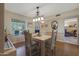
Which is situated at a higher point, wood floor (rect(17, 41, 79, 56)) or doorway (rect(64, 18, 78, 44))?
doorway (rect(64, 18, 78, 44))

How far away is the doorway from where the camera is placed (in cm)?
161

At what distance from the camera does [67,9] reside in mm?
1577

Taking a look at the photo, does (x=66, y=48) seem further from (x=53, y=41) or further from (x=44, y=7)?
(x=44, y=7)

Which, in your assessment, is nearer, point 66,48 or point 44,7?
point 44,7

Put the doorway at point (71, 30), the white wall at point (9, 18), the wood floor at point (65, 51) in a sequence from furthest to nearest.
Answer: the wood floor at point (65, 51)
the doorway at point (71, 30)
the white wall at point (9, 18)

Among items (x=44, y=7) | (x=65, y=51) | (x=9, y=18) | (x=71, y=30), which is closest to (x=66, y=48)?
(x=65, y=51)

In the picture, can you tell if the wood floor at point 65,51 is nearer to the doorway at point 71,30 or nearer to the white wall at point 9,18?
the doorway at point 71,30

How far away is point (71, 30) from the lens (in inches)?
Answer: 63.6

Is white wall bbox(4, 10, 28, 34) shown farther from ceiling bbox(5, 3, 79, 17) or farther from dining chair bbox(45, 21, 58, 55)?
dining chair bbox(45, 21, 58, 55)

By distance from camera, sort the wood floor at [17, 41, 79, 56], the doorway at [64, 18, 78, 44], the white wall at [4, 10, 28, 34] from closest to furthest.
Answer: the white wall at [4, 10, 28, 34] < the doorway at [64, 18, 78, 44] < the wood floor at [17, 41, 79, 56]

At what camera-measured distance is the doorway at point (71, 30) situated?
161 cm

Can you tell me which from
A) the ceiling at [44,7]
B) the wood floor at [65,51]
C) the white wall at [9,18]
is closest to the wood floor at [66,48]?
the wood floor at [65,51]

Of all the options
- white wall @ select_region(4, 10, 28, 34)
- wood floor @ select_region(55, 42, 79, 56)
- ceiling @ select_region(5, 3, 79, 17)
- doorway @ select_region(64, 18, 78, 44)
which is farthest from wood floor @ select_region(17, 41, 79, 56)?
ceiling @ select_region(5, 3, 79, 17)

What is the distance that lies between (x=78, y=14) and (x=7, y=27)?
4.17 feet
